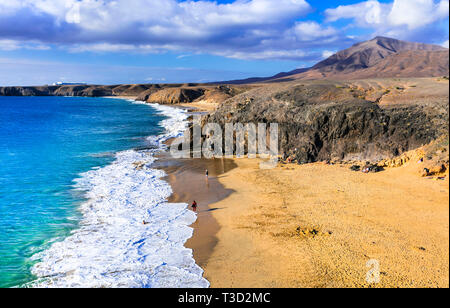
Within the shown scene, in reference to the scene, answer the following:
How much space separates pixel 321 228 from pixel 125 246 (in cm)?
968

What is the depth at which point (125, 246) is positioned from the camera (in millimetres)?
13703

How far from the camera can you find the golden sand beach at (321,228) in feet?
36.2

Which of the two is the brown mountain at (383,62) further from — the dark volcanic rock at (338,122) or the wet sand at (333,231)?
the wet sand at (333,231)

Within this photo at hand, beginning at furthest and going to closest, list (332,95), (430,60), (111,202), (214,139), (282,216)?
(430,60) < (214,139) < (332,95) < (111,202) < (282,216)

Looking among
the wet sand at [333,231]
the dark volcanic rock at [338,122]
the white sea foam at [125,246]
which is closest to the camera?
the wet sand at [333,231]

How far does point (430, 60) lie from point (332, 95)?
4443 inches

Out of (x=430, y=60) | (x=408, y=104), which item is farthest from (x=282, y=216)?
(x=430, y=60)

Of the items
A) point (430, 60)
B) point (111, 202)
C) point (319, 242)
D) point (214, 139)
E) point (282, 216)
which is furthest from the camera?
point (430, 60)

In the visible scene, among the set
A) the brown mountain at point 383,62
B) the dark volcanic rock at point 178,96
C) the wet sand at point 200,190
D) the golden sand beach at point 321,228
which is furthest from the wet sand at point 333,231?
the brown mountain at point 383,62

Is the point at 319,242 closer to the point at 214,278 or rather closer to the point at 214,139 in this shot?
Answer: the point at 214,278

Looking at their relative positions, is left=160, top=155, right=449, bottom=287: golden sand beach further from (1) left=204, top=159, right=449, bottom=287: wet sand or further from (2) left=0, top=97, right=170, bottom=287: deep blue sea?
(2) left=0, top=97, right=170, bottom=287: deep blue sea

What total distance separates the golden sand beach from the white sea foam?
919 mm

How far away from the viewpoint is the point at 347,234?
1369 centimetres

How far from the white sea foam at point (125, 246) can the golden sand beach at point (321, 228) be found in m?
0.92
